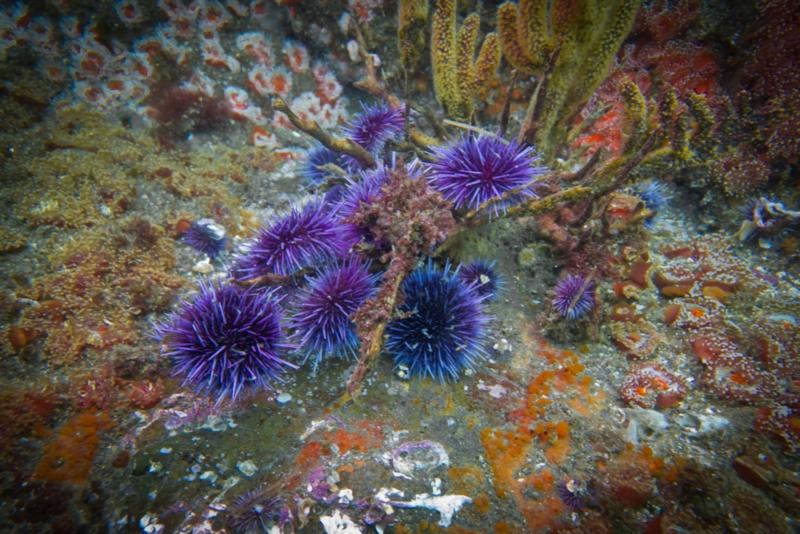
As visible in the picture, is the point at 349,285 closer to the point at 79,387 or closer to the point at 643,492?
the point at 79,387

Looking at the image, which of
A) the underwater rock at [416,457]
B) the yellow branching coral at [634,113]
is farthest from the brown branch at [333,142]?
the underwater rock at [416,457]

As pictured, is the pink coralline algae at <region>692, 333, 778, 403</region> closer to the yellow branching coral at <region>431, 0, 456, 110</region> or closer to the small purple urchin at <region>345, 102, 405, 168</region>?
the yellow branching coral at <region>431, 0, 456, 110</region>

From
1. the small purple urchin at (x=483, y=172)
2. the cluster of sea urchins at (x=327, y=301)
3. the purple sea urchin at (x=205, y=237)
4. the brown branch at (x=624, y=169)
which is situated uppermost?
the brown branch at (x=624, y=169)

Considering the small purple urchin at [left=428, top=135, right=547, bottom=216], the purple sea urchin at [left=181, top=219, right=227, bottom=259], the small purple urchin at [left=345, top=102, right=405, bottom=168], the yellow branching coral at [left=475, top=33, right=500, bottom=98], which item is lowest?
the purple sea urchin at [left=181, top=219, right=227, bottom=259]

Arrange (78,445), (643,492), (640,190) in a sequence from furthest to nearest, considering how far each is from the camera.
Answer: (640,190) → (78,445) → (643,492)

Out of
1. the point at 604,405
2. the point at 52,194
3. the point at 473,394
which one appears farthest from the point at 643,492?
the point at 52,194

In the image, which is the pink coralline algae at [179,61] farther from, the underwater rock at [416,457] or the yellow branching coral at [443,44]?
the underwater rock at [416,457]

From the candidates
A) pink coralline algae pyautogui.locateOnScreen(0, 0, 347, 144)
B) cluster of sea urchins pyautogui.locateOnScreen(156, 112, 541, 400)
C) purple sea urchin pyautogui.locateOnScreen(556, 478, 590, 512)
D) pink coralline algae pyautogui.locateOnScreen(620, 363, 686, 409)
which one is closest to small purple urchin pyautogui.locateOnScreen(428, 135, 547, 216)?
A: cluster of sea urchins pyautogui.locateOnScreen(156, 112, 541, 400)
